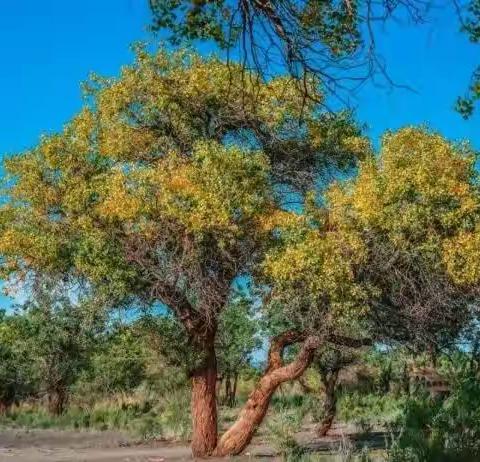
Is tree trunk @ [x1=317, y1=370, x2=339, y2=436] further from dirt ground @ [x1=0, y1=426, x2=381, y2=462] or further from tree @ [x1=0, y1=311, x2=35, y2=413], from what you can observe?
tree @ [x1=0, y1=311, x2=35, y2=413]

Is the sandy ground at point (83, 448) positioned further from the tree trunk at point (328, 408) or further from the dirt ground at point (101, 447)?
the tree trunk at point (328, 408)

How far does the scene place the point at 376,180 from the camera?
1415 cm

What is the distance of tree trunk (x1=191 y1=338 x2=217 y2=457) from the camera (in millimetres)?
16625

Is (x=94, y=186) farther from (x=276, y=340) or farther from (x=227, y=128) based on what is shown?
(x=276, y=340)

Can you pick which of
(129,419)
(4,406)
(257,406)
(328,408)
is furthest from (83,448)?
(4,406)

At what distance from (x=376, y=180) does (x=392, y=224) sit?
2.69 feet

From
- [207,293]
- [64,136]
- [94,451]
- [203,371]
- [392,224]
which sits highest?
[64,136]

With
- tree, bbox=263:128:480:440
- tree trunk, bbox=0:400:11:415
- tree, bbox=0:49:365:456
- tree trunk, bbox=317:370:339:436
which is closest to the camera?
tree, bbox=263:128:480:440

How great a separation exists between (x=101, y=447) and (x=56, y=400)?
15137mm

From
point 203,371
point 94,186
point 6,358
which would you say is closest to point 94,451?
point 203,371

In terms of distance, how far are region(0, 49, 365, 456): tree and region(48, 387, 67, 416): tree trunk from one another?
19.5m

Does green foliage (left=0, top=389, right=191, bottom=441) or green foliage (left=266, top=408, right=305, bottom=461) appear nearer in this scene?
green foliage (left=266, top=408, right=305, bottom=461)

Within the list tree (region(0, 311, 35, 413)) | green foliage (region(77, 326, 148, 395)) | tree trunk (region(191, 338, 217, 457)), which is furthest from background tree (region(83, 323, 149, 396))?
tree trunk (region(191, 338, 217, 457))

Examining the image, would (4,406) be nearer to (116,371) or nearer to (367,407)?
(116,371)
